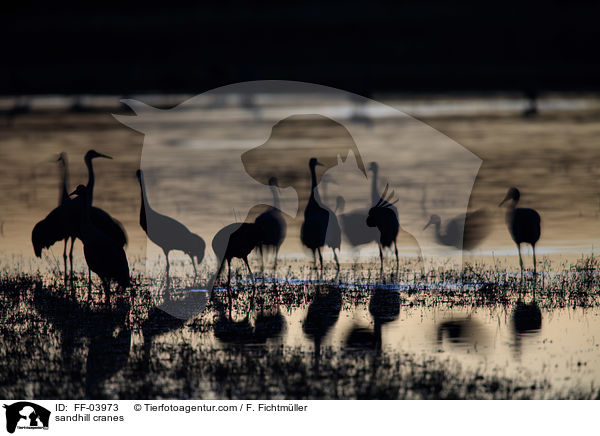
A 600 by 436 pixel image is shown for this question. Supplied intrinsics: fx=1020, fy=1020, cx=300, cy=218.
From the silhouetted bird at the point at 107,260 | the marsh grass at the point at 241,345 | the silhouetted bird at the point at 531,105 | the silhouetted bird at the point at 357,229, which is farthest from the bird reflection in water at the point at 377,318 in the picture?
the silhouetted bird at the point at 531,105

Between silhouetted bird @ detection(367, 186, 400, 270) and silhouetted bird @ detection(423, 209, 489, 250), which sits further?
silhouetted bird @ detection(423, 209, 489, 250)

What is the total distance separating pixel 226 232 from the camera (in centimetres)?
1189

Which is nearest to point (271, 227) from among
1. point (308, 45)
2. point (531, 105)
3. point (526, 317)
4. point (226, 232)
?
point (226, 232)

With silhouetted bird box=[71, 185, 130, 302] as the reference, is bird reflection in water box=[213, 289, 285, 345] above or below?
below

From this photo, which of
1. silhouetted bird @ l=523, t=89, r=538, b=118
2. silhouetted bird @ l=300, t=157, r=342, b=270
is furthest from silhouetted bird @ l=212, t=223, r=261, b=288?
silhouetted bird @ l=523, t=89, r=538, b=118

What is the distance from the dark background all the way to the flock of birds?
90.9 feet

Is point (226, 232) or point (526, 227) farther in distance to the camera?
point (526, 227)

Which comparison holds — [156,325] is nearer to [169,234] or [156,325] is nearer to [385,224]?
[169,234]

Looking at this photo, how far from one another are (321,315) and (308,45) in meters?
48.2

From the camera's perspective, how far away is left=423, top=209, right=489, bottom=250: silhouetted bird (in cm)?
1371

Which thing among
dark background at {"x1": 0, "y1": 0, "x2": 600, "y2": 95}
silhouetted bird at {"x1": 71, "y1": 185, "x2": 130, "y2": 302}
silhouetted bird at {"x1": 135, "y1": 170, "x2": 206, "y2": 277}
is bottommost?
silhouetted bird at {"x1": 71, "y1": 185, "x2": 130, "y2": 302}

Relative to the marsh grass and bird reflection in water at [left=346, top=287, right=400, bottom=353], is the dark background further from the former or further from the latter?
bird reflection in water at [left=346, top=287, right=400, bottom=353]

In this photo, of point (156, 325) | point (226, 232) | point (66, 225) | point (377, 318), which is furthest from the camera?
point (66, 225)

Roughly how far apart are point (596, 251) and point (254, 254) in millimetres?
4595
